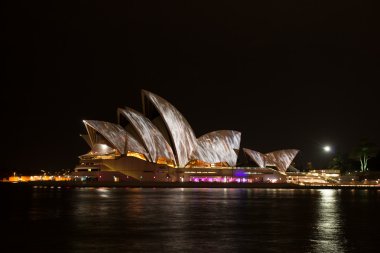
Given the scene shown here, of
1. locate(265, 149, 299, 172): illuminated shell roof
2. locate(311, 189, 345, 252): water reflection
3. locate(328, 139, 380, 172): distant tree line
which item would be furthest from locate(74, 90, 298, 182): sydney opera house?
locate(311, 189, 345, 252): water reflection

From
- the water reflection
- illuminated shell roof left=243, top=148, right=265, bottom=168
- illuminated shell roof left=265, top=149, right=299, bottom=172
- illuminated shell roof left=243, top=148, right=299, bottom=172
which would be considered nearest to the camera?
the water reflection

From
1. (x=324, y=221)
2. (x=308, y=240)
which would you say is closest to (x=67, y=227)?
(x=308, y=240)

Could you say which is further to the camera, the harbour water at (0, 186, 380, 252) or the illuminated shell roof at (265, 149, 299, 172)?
the illuminated shell roof at (265, 149, 299, 172)

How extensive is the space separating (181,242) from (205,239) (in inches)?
47.3

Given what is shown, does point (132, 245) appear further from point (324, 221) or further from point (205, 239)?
point (324, 221)

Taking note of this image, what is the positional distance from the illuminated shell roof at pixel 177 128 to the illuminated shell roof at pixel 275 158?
16.3 m

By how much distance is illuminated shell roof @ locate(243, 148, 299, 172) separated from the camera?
106 m

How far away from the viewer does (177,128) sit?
3442 inches

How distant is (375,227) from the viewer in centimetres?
2869

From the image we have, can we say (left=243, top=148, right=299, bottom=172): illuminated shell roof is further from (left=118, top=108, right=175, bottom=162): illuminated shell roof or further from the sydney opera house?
(left=118, top=108, right=175, bottom=162): illuminated shell roof

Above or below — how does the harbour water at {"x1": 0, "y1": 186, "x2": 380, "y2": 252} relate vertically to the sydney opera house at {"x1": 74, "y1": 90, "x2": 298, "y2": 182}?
below

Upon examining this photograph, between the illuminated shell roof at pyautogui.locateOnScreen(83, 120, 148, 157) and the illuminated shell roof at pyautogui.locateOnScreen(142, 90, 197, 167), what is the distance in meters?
5.39

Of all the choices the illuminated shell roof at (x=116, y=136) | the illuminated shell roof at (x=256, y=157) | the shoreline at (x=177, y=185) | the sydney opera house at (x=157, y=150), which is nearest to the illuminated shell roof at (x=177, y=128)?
the sydney opera house at (x=157, y=150)

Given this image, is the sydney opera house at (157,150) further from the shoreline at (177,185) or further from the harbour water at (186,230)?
the harbour water at (186,230)
